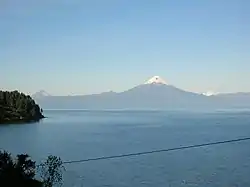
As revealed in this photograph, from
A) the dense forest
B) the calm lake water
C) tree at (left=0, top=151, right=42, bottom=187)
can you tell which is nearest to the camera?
tree at (left=0, top=151, right=42, bottom=187)

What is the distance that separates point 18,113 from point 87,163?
156 feet

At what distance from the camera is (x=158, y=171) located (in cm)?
2867

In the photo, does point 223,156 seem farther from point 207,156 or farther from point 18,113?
point 18,113

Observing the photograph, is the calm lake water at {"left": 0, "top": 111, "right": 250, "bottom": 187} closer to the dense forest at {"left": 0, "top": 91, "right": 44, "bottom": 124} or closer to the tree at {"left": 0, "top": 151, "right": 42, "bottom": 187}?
the tree at {"left": 0, "top": 151, "right": 42, "bottom": 187}

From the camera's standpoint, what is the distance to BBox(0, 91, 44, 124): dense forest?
74.9 meters

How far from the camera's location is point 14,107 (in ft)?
248

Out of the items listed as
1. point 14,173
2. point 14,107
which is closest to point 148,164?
point 14,173

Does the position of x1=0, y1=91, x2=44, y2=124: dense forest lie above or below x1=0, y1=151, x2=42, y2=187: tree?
above

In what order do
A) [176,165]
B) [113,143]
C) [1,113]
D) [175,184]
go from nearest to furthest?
[175,184], [176,165], [113,143], [1,113]

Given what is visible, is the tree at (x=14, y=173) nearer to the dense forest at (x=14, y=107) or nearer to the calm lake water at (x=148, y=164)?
the calm lake water at (x=148, y=164)

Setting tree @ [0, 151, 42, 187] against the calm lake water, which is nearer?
tree @ [0, 151, 42, 187]

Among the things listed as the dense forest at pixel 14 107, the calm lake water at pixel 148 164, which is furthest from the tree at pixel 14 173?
the dense forest at pixel 14 107

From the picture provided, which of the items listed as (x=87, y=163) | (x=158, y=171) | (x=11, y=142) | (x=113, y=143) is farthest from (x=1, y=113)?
(x=158, y=171)

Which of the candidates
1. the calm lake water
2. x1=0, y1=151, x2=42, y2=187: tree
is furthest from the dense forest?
x1=0, y1=151, x2=42, y2=187: tree
